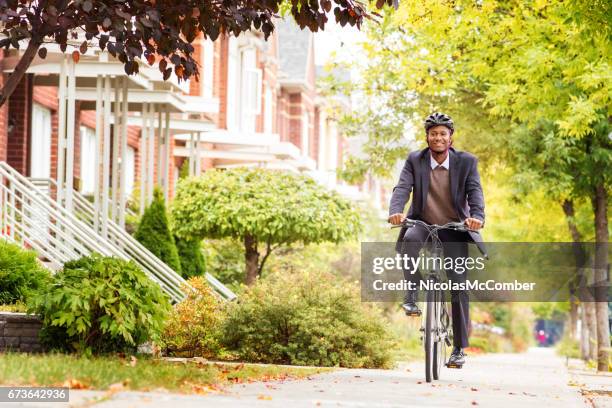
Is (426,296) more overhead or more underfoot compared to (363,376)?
more overhead

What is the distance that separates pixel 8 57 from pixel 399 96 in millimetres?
9197

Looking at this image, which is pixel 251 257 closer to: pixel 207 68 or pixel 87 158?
pixel 87 158

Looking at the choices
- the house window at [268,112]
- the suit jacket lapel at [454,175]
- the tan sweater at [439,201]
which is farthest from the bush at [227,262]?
the suit jacket lapel at [454,175]

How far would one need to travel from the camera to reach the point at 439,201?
1018 cm

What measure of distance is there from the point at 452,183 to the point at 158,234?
944cm

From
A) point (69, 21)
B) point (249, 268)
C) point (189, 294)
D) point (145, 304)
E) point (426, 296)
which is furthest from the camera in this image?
point (249, 268)

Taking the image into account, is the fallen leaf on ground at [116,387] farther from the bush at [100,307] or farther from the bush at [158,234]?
the bush at [158,234]

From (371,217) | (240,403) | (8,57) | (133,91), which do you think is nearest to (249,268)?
(133,91)

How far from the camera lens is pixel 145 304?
10.7 metres

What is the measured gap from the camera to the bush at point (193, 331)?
1367 cm

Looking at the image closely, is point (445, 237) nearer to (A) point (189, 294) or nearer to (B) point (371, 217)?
(A) point (189, 294)

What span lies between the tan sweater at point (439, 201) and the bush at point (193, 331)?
441cm

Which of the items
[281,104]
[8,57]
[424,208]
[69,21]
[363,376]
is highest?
[281,104]

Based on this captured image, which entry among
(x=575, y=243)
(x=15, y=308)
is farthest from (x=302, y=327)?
(x=575, y=243)
